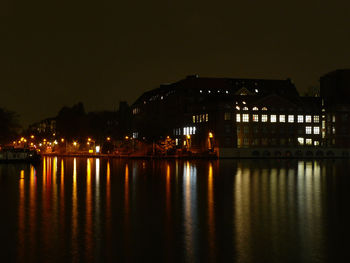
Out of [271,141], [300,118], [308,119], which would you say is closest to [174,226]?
[271,141]

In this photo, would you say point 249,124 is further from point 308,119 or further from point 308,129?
point 308,119

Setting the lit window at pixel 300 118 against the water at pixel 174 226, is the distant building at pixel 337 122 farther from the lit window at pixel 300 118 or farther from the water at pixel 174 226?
the water at pixel 174 226

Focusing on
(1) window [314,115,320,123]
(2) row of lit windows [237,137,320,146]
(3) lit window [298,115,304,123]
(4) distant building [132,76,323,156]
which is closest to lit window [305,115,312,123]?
(4) distant building [132,76,323,156]

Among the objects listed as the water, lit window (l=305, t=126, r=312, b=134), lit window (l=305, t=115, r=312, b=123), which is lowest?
the water

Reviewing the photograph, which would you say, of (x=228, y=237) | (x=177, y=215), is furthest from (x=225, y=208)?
(x=228, y=237)

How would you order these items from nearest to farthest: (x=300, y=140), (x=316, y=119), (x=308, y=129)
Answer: (x=300, y=140) < (x=308, y=129) < (x=316, y=119)

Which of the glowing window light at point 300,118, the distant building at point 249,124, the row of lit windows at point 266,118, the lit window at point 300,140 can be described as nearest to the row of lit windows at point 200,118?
the distant building at point 249,124

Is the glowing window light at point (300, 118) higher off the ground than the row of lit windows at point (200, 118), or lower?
lower

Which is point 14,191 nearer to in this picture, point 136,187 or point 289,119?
point 136,187

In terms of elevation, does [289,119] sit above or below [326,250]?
above

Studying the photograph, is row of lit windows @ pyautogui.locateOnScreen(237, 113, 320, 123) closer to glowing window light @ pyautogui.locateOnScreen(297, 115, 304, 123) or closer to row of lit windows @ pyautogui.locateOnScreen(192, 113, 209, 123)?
glowing window light @ pyautogui.locateOnScreen(297, 115, 304, 123)

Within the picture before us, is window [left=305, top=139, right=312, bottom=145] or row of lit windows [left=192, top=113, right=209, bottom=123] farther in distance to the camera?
row of lit windows [left=192, top=113, right=209, bottom=123]

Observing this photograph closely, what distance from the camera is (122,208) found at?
2327 cm

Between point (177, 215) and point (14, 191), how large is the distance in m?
13.7
